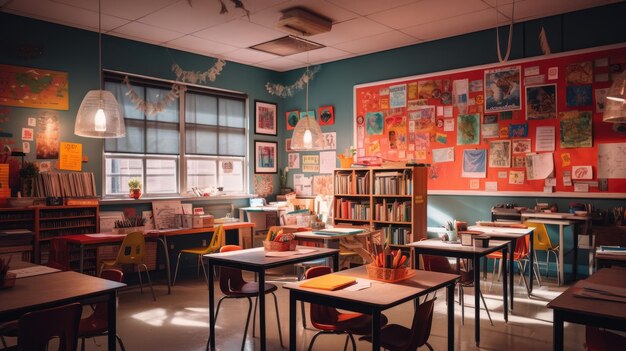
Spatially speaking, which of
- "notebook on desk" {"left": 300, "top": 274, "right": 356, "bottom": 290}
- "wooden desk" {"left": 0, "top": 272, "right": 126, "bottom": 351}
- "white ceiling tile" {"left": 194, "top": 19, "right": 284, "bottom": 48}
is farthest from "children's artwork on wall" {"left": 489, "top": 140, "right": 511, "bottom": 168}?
"wooden desk" {"left": 0, "top": 272, "right": 126, "bottom": 351}

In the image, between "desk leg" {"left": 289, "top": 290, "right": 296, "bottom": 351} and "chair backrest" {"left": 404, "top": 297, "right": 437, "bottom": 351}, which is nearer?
"chair backrest" {"left": 404, "top": 297, "right": 437, "bottom": 351}

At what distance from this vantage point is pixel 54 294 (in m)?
2.65

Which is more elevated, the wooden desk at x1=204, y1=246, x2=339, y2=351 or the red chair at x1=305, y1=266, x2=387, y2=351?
the wooden desk at x1=204, y1=246, x2=339, y2=351

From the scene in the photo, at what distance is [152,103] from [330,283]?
5.30m

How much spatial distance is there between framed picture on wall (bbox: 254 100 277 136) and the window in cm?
26

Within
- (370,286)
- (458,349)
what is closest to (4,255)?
(370,286)

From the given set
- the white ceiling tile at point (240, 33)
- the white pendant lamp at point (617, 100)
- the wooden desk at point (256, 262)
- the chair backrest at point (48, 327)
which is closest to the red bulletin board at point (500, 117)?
the white ceiling tile at point (240, 33)

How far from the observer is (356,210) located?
283 inches

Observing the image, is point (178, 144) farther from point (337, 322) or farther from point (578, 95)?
point (578, 95)

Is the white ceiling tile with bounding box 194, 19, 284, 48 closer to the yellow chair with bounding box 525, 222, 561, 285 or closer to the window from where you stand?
the window

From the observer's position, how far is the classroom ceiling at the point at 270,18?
5.78m

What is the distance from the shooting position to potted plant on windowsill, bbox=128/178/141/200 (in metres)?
6.83

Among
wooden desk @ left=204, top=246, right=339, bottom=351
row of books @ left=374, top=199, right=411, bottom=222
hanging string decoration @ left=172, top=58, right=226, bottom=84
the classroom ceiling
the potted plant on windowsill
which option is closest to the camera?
wooden desk @ left=204, top=246, right=339, bottom=351

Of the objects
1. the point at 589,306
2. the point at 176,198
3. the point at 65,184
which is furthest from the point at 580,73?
the point at 65,184
